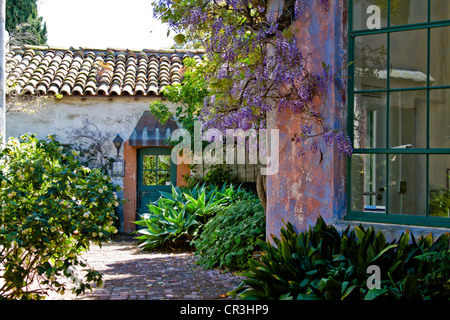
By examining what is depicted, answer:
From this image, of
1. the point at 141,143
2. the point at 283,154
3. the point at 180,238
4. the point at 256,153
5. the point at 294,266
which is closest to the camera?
the point at 294,266

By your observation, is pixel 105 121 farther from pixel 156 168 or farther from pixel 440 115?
pixel 440 115

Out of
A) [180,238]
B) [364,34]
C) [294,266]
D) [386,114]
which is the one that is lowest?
[180,238]

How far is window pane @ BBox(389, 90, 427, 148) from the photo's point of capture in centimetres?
492

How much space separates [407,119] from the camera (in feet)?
17.0

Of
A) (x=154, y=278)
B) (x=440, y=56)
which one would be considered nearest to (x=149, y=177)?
(x=154, y=278)

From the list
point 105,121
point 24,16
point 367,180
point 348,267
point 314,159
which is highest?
point 24,16

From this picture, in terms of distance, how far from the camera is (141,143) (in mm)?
11844

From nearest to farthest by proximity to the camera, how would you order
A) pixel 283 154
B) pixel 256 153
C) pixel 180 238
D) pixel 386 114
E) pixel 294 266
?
pixel 294 266, pixel 386 114, pixel 283 154, pixel 180 238, pixel 256 153

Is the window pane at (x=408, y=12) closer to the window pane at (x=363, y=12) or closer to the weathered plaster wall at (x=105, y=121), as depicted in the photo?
the window pane at (x=363, y=12)

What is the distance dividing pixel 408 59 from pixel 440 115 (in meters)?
0.71

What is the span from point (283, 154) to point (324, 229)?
39.8 inches

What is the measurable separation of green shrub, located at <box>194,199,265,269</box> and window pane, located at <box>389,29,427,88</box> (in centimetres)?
286

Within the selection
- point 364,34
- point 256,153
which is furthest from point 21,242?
point 256,153

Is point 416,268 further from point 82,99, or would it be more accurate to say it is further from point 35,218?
point 82,99
